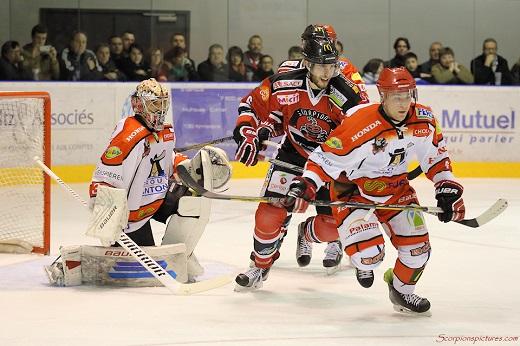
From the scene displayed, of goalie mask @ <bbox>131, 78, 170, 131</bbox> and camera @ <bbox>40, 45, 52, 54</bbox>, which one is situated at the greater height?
camera @ <bbox>40, 45, 52, 54</bbox>

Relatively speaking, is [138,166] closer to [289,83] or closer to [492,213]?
[289,83]

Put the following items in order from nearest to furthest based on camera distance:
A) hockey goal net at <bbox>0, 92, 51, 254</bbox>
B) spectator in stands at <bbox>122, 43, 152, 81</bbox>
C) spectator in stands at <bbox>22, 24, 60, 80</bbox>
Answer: hockey goal net at <bbox>0, 92, 51, 254</bbox>
spectator in stands at <bbox>22, 24, 60, 80</bbox>
spectator in stands at <bbox>122, 43, 152, 81</bbox>

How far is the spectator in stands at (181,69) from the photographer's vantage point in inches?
393

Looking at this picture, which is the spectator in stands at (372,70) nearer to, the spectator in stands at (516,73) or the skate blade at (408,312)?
the spectator in stands at (516,73)

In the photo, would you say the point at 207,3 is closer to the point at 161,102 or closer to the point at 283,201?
the point at 161,102

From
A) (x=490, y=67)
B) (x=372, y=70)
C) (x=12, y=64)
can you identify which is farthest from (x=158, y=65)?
(x=490, y=67)

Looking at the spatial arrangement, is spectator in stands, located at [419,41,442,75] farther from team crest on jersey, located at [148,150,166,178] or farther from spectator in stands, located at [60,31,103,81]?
team crest on jersey, located at [148,150,166,178]

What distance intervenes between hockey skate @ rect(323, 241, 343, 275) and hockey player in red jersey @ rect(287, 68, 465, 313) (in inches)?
40.2

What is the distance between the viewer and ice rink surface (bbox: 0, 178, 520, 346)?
4023 mm

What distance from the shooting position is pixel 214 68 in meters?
10.0

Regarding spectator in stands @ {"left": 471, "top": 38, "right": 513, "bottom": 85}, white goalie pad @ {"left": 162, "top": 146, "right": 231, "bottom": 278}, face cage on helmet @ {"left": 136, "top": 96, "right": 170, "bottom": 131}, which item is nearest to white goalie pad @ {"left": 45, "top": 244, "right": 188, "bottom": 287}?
white goalie pad @ {"left": 162, "top": 146, "right": 231, "bottom": 278}

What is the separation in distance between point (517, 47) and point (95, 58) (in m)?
4.13

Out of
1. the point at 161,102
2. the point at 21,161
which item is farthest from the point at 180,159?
the point at 21,161

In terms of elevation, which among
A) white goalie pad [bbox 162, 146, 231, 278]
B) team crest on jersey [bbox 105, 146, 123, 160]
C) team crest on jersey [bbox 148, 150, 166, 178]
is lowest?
white goalie pad [bbox 162, 146, 231, 278]
